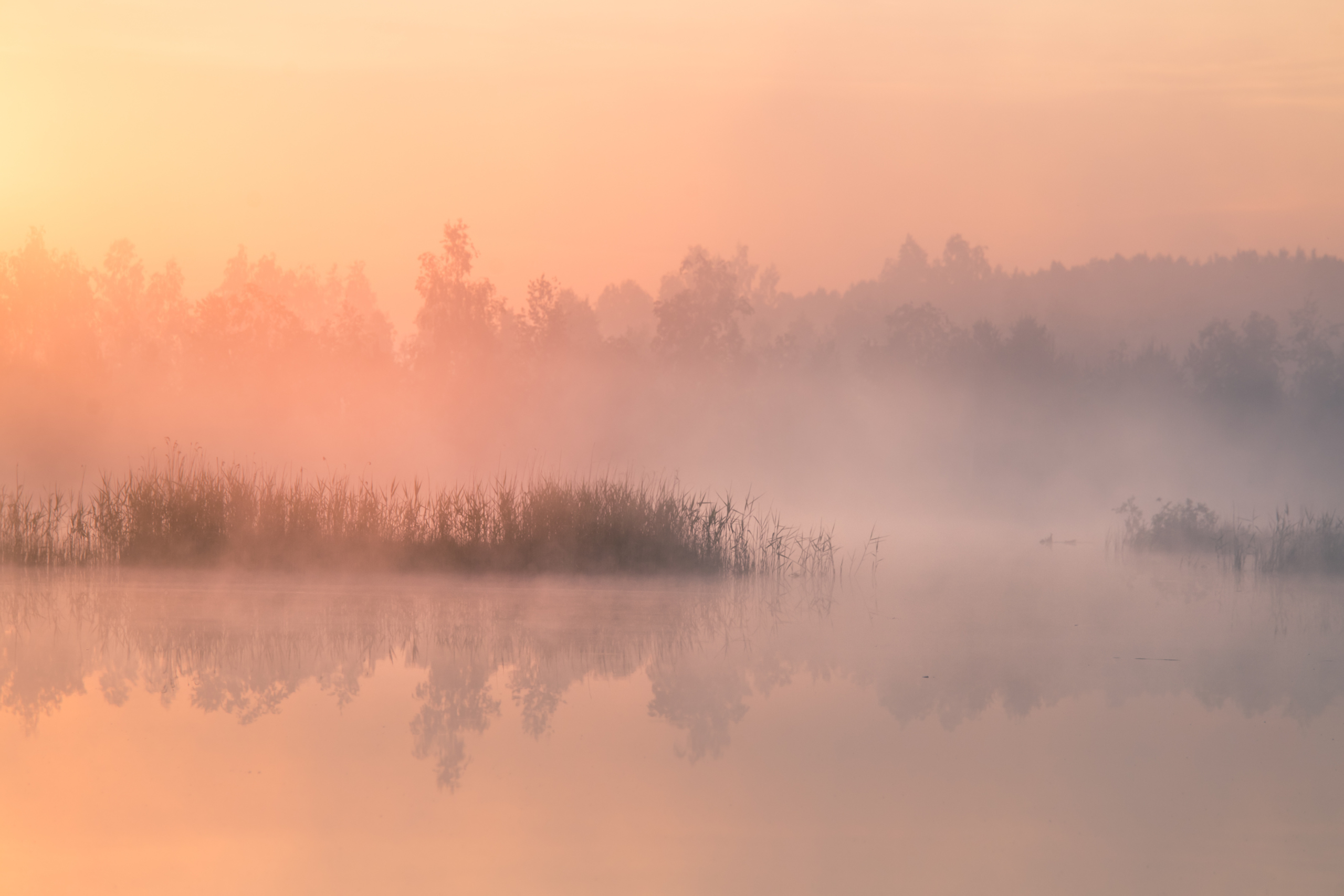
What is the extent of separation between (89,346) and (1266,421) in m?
46.3

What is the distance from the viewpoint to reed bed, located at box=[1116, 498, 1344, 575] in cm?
1416

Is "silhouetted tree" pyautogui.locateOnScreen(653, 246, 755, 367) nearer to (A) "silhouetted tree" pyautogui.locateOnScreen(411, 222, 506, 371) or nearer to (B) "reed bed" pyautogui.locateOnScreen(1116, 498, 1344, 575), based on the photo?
(A) "silhouetted tree" pyautogui.locateOnScreen(411, 222, 506, 371)

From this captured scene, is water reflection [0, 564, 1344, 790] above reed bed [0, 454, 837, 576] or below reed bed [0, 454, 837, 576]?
below

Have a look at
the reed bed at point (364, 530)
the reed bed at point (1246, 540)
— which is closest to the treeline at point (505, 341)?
the reed bed at point (1246, 540)

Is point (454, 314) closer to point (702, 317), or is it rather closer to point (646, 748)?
point (702, 317)

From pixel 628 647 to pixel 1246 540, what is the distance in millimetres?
12166

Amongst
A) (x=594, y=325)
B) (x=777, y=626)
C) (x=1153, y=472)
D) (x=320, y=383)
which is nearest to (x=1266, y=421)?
(x=1153, y=472)

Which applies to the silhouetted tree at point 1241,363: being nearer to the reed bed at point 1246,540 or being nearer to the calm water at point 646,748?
the reed bed at point 1246,540

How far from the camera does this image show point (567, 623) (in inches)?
345

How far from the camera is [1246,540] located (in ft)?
53.9

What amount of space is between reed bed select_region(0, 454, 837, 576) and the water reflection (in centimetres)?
69

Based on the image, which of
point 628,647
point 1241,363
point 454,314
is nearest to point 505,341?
point 454,314

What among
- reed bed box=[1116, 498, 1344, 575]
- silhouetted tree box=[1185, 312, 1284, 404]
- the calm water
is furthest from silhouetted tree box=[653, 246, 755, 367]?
the calm water

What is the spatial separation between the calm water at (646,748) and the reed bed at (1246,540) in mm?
4964
